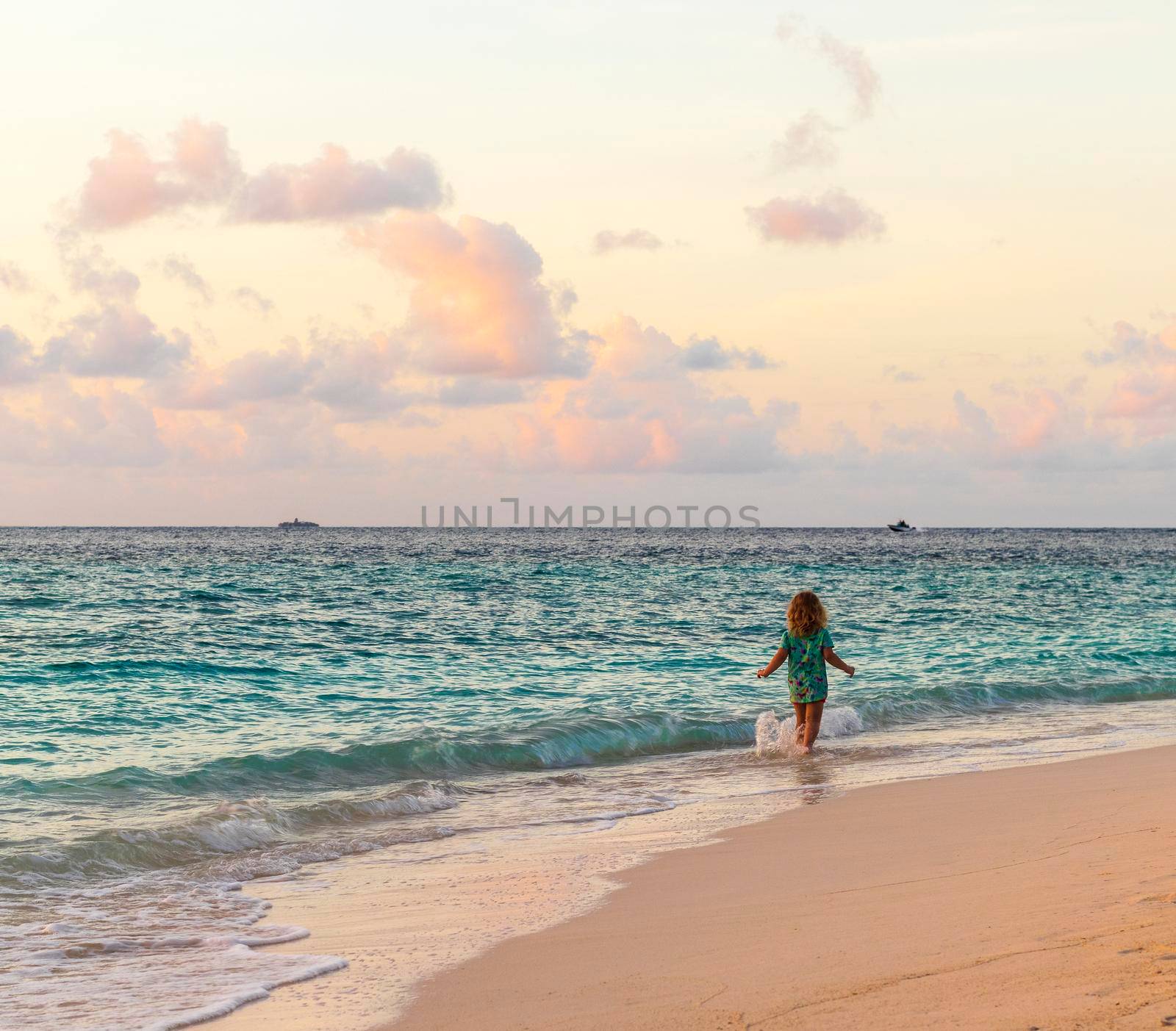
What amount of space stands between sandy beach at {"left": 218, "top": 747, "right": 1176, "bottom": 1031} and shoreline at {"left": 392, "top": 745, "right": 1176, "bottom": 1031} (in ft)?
0.04

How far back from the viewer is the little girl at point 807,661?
12820 millimetres

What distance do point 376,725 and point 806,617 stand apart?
5.45 metres

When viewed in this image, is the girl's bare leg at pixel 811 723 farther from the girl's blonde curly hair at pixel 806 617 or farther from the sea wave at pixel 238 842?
the sea wave at pixel 238 842

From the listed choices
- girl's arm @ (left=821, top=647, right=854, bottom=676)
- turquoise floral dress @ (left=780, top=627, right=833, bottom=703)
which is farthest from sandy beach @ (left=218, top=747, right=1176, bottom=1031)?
girl's arm @ (left=821, top=647, right=854, bottom=676)

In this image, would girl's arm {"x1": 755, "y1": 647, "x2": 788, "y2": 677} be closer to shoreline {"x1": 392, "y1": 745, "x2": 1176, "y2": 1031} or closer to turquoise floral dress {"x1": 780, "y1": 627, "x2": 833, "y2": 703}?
turquoise floral dress {"x1": 780, "y1": 627, "x2": 833, "y2": 703}

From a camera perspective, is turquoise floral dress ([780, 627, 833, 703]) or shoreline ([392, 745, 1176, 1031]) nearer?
shoreline ([392, 745, 1176, 1031])

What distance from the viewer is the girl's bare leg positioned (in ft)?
42.3

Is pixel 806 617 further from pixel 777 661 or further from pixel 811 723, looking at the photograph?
pixel 811 723

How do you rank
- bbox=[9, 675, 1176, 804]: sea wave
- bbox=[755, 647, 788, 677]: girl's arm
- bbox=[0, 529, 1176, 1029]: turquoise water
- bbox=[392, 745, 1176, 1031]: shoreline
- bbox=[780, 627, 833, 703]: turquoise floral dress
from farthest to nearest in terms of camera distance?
bbox=[780, 627, 833, 703]: turquoise floral dress < bbox=[755, 647, 788, 677]: girl's arm < bbox=[9, 675, 1176, 804]: sea wave < bbox=[0, 529, 1176, 1029]: turquoise water < bbox=[392, 745, 1176, 1031]: shoreline

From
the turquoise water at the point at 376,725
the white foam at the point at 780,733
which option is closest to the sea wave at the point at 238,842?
the turquoise water at the point at 376,725

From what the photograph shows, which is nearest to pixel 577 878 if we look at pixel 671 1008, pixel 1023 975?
pixel 671 1008

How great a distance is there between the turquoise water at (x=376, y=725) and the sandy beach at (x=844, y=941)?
0.88 metres

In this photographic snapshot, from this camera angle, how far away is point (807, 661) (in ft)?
42.0

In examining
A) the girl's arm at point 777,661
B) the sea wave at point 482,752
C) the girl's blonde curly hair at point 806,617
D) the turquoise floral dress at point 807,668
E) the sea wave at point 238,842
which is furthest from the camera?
the girl's blonde curly hair at point 806,617
